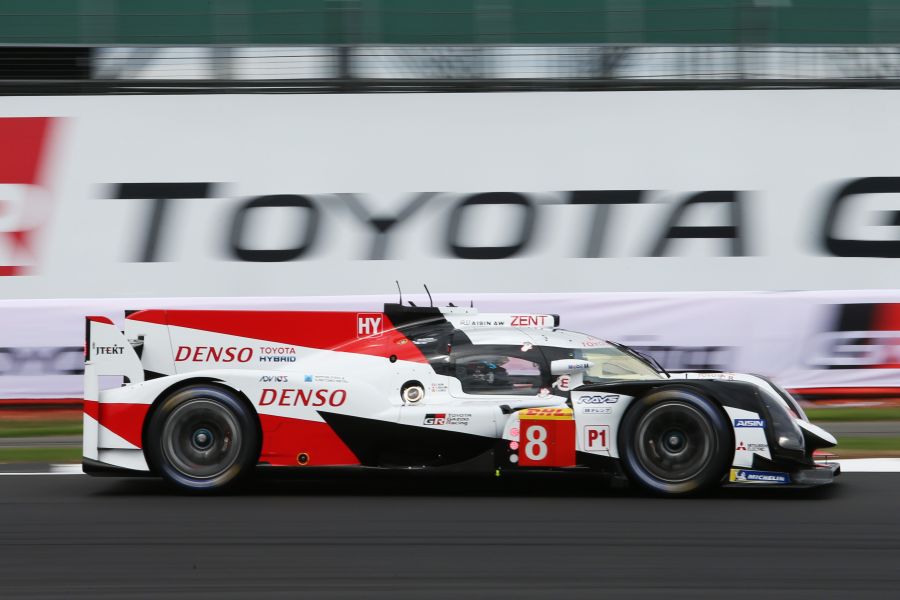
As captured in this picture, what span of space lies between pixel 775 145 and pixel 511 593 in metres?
11.2

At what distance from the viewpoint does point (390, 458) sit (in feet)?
23.2

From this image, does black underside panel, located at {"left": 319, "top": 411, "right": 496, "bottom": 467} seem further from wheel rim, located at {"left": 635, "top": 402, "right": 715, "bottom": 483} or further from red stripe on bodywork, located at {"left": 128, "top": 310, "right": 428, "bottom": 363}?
wheel rim, located at {"left": 635, "top": 402, "right": 715, "bottom": 483}

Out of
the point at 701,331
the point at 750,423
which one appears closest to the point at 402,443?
the point at 750,423

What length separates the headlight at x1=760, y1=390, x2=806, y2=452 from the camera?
6.78m

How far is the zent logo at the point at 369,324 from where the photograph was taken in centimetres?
748

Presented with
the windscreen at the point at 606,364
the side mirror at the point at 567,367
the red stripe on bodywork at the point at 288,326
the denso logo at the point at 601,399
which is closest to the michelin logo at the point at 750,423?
the windscreen at the point at 606,364

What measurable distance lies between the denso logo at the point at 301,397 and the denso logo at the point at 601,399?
1496 millimetres

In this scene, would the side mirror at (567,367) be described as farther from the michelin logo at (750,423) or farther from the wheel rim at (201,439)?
the wheel rim at (201,439)

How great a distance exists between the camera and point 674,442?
22.6 ft

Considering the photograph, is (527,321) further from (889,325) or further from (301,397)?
(889,325)
